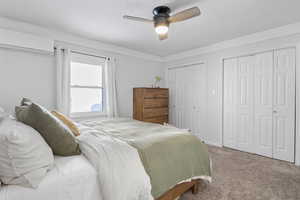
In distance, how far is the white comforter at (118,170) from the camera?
1.10m

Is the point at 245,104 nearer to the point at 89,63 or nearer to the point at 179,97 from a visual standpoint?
the point at 179,97

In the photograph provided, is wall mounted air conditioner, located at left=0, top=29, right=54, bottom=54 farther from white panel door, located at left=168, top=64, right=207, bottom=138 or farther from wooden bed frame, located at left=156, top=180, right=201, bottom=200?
white panel door, located at left=168, top=64, right=207, bottom=138

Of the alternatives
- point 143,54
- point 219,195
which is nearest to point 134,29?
point 143,54

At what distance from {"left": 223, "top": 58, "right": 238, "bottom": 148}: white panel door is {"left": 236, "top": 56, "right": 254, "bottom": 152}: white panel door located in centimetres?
8

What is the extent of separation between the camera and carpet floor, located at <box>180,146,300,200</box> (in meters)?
1.87

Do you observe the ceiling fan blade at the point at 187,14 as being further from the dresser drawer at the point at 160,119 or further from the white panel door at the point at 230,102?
the dresser drawer at the point at 160,119

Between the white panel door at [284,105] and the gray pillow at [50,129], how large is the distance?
11.3 feet

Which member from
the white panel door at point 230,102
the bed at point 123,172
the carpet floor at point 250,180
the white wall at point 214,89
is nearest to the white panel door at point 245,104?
the white panel door at point 230,102

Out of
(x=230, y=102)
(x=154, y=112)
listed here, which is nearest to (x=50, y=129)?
(x=154, y=112)

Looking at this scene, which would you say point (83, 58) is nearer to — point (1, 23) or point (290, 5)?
point (1, 23)

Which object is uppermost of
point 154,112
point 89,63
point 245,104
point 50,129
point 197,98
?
point 89,63

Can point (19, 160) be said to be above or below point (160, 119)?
above

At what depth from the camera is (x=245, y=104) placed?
11.1 feet

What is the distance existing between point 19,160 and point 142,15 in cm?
229
